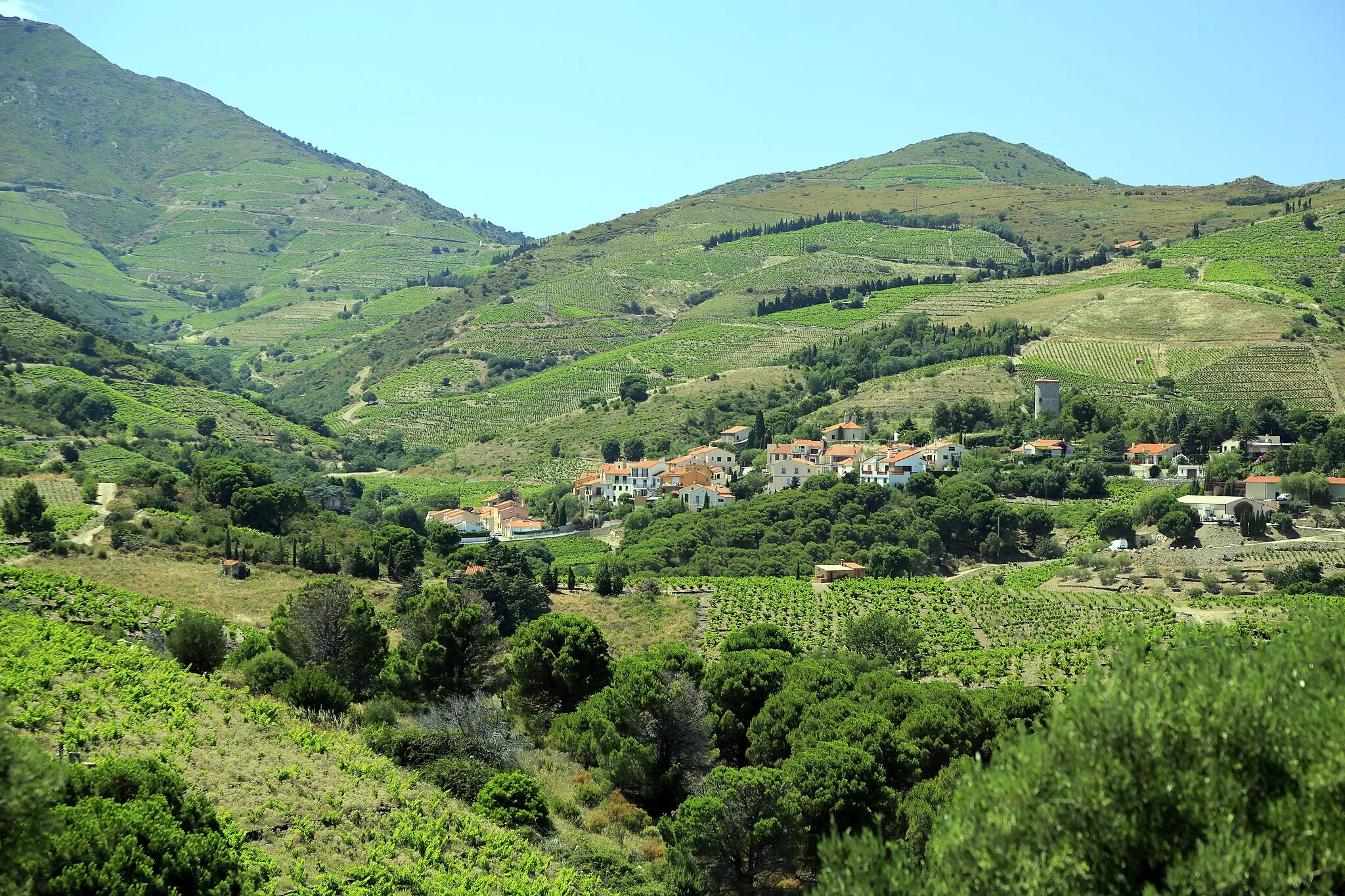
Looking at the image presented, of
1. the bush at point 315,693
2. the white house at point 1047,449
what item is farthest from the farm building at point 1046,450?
the bush at point 315,693

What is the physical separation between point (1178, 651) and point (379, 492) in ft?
260

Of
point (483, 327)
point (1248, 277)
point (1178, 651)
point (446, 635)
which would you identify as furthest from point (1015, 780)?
point (483, 327)

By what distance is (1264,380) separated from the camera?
87688 millimetres

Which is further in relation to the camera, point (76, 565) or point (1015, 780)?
point (76, 565)

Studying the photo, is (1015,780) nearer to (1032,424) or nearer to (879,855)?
(879,855)

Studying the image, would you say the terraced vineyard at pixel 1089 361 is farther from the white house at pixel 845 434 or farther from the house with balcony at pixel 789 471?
the house with balcony at pixel 789 471

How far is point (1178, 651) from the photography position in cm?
1409

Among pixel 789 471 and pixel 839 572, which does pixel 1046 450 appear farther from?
pixel 839 572

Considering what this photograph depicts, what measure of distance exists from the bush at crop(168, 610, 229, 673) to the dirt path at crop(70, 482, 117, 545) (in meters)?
17.5

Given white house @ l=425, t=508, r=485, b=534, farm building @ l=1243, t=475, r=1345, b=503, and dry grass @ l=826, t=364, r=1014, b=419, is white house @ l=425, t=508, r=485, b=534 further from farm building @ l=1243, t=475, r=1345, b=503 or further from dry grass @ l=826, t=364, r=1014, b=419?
farm building @ l=1243, t=475, r=1345, b=503

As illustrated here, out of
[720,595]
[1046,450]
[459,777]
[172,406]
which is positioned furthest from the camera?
[172,406]

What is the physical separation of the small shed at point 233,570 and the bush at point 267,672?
16.9m

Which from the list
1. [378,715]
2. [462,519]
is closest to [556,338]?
[462,519]

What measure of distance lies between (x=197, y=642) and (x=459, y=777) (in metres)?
8.77
